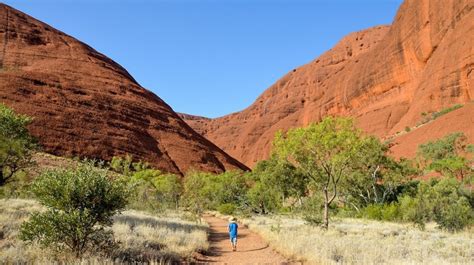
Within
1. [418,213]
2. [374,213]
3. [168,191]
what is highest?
[168,191]

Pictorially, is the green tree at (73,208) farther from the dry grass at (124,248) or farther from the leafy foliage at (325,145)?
the leafy foliage at (325,145)

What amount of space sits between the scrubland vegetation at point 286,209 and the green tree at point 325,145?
0.07 metres

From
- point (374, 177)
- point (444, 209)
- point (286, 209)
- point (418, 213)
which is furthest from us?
point (286, 209)

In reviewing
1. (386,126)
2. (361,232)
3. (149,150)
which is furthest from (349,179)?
(149,150)

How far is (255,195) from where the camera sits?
42.6 metres

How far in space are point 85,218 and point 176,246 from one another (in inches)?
174

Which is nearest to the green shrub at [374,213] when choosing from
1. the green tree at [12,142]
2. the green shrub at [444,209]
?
the green shrub at [444,209]

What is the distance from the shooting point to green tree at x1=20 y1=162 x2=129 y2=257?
941 centimetres

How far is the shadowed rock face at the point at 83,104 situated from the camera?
7312cm

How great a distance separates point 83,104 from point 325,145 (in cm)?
7504

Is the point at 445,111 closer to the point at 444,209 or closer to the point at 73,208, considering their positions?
the point at 444,209

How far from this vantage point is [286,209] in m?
48.2

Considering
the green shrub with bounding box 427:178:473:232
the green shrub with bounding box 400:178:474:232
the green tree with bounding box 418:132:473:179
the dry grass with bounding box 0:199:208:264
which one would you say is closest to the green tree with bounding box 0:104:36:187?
the dry grass with bounding box 0:199:208:264

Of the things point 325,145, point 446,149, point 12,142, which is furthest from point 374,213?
point 12,142
